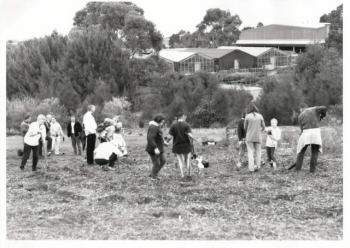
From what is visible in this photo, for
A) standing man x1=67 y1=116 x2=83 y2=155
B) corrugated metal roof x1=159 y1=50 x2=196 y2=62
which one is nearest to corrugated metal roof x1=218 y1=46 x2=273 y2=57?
corrugated metal roof x1=159 y1=50 x2=196 y2=62

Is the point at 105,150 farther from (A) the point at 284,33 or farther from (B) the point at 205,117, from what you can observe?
(A) the point at 284,33

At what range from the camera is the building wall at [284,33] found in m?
35.1

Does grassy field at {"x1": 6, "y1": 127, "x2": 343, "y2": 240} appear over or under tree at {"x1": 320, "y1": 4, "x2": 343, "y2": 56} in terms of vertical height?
under

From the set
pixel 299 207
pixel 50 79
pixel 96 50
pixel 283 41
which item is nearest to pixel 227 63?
pixel 283 41

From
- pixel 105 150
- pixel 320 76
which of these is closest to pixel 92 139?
pixel 105 150

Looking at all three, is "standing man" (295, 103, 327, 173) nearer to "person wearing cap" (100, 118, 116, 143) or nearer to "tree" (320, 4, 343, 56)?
"person wearing cap" (100, 118, 116, 143)

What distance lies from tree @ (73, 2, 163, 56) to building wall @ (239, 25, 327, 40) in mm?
8920

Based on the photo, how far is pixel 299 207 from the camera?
8.59 meters

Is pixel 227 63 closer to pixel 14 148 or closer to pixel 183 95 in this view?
pixel 183 95

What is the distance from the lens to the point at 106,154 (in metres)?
11.7

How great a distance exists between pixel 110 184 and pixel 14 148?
6645 millimetres

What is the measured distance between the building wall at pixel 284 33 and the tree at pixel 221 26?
4.03ft

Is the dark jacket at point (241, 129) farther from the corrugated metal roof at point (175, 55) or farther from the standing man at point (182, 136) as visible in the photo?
the corrugated metal roof at point (175, 55)

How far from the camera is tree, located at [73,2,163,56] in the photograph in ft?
98.3
